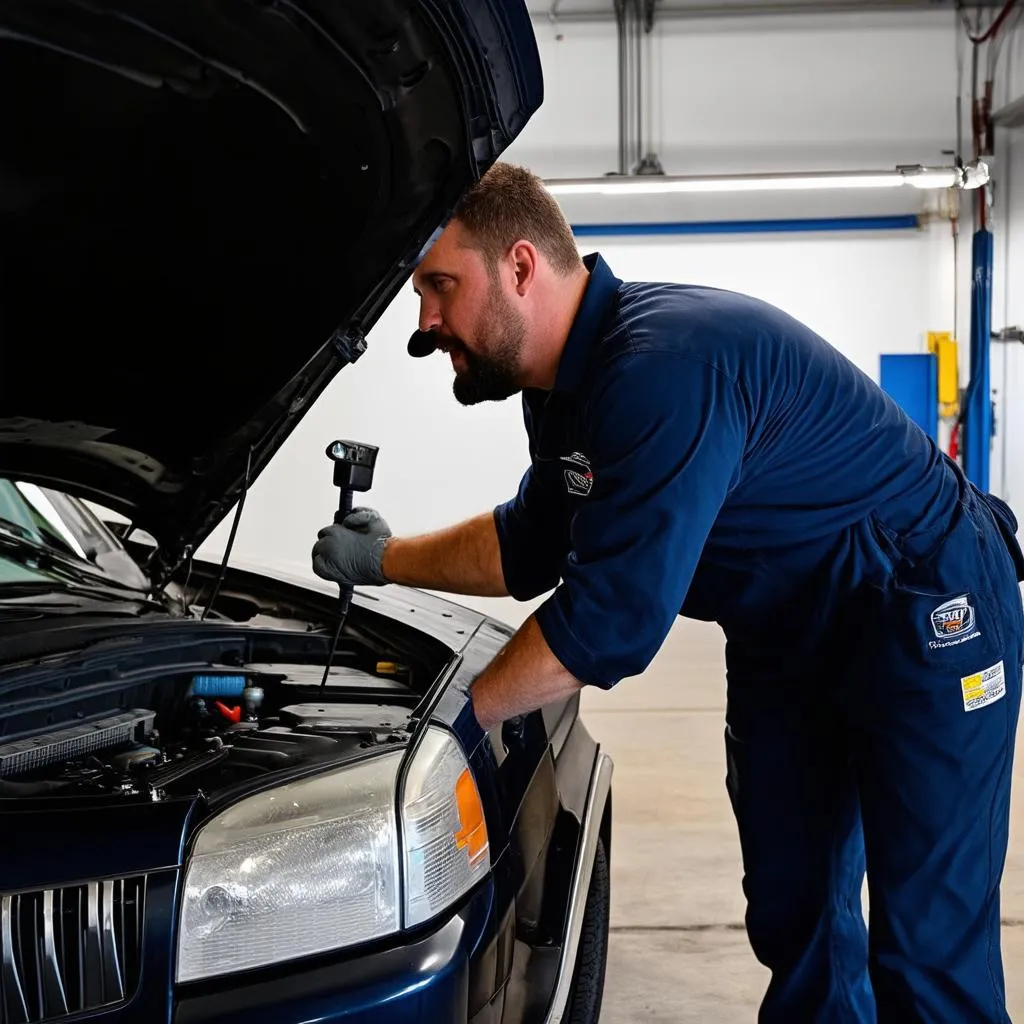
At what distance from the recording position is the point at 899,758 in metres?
1.57

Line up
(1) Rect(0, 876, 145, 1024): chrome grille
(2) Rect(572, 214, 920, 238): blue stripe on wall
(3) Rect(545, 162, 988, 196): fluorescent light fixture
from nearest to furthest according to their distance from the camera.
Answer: (1) Rect(0, 876, 145, 1024): chrome grille
(3) Rect(545, 162, 988, 196): fluorescent light fixture
(2) Rect(572, 214, 920, 238): blue stripe on wall

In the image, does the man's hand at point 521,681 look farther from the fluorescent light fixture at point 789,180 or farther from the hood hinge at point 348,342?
the fluorescent light fixture at point 789,180

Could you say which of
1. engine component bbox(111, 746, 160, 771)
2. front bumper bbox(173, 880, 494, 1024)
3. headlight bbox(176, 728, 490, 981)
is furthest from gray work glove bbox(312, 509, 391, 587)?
front bumper bbox(173, 880, 494, 1024)

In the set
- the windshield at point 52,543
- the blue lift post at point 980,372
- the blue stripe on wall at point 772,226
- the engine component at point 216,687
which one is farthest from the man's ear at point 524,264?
the blue lift post at point 980,372

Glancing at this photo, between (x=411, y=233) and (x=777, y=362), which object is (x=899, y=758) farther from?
(x=411, y=233)

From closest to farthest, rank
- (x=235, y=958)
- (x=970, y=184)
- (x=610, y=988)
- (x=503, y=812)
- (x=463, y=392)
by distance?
(x=235, y=958)
(x=503, y=812)
(x=463, y=392)
(x=610, y=988)
(x=970, y=184)

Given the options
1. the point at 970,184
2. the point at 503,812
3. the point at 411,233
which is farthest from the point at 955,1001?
the point at 970,184

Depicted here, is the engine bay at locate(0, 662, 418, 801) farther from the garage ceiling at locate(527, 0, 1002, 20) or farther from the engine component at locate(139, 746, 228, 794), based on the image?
the garage ceiling at locate(527, 0, 1002, 20)

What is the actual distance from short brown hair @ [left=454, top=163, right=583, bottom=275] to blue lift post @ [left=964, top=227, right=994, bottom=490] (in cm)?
702

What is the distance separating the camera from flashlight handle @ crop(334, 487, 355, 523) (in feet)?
6.06

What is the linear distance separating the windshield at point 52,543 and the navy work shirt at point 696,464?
2.81 ft

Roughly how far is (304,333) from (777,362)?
686 mm

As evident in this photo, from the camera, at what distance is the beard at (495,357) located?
1.57 m

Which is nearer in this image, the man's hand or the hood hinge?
the man's hand
